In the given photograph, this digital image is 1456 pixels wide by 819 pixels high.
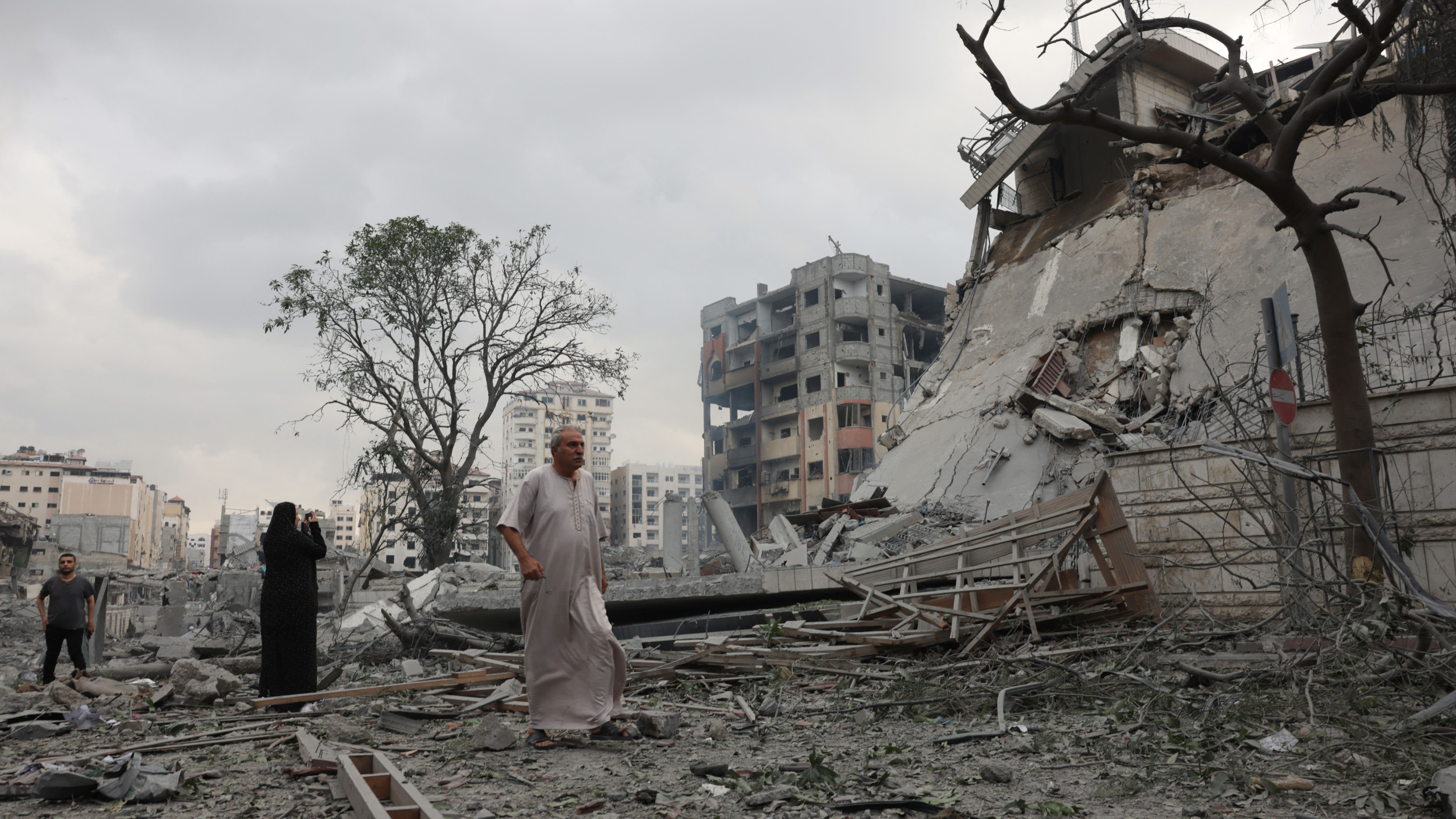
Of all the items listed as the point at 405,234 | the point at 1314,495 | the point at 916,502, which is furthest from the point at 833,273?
the point at 1314,495

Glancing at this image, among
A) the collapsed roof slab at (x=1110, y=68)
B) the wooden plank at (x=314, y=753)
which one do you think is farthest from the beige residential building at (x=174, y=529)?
the wooden plank at (x=314, y=753)

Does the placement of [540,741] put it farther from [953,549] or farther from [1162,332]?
[1162,332]

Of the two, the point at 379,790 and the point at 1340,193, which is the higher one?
the point at 1340,193

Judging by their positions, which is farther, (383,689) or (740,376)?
(740,376)

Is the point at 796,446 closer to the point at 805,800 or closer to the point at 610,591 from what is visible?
the point at 610,591

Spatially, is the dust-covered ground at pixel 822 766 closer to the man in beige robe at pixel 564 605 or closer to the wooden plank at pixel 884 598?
the man in beige robe at pixel 564 605

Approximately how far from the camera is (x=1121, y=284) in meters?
15.4

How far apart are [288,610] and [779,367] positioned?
44.2 meters

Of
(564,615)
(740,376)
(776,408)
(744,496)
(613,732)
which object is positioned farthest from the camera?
(740,376)

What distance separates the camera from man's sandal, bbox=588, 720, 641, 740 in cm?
469

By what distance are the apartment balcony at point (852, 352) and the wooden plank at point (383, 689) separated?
41.1m

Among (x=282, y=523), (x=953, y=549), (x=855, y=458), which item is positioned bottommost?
(x=953, y=549)

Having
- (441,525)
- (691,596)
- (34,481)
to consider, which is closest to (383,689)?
(691,596)

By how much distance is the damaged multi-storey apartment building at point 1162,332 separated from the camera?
7410 millimetres
